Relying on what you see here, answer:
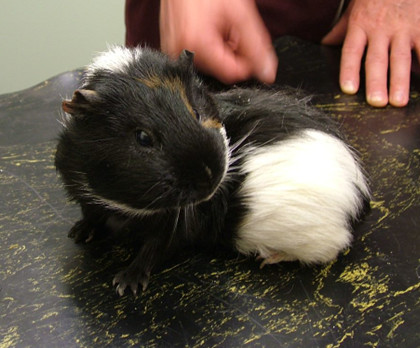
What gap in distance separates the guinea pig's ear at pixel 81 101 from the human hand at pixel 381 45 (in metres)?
1.28

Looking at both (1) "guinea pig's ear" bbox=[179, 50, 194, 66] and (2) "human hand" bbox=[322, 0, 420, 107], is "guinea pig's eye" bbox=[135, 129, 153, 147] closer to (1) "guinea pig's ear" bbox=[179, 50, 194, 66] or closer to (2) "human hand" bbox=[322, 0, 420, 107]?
(1) "guinea pig's ear" bbox=[179, 50, 194, 66]

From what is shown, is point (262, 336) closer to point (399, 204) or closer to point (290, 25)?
point (399, 204)

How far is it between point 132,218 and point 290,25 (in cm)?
154

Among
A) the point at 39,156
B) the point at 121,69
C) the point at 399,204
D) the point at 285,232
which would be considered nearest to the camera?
the point at 121,69

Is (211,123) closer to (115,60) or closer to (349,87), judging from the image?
(115,60)

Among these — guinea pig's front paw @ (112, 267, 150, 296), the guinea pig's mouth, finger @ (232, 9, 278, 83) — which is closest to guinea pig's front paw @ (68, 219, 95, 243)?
guinea pig's front paw @ (112, 267, 150, 296)

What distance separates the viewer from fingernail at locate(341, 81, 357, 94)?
6.72ft

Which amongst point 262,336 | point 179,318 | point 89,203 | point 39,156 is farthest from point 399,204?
point 39,156

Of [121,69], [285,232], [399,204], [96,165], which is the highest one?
[121,69]

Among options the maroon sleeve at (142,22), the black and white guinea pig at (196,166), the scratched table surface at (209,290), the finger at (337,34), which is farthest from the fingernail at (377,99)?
the maroon sleeve at (142,22)

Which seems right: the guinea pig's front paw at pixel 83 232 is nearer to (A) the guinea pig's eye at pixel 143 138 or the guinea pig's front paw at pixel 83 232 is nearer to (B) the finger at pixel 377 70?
(A) the guinea pig's eye at pixel 143 138

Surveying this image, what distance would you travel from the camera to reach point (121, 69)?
1123mm

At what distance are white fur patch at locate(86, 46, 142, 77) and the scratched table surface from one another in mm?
474

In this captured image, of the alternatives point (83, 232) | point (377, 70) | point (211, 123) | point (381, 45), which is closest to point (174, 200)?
point (211, 123)
